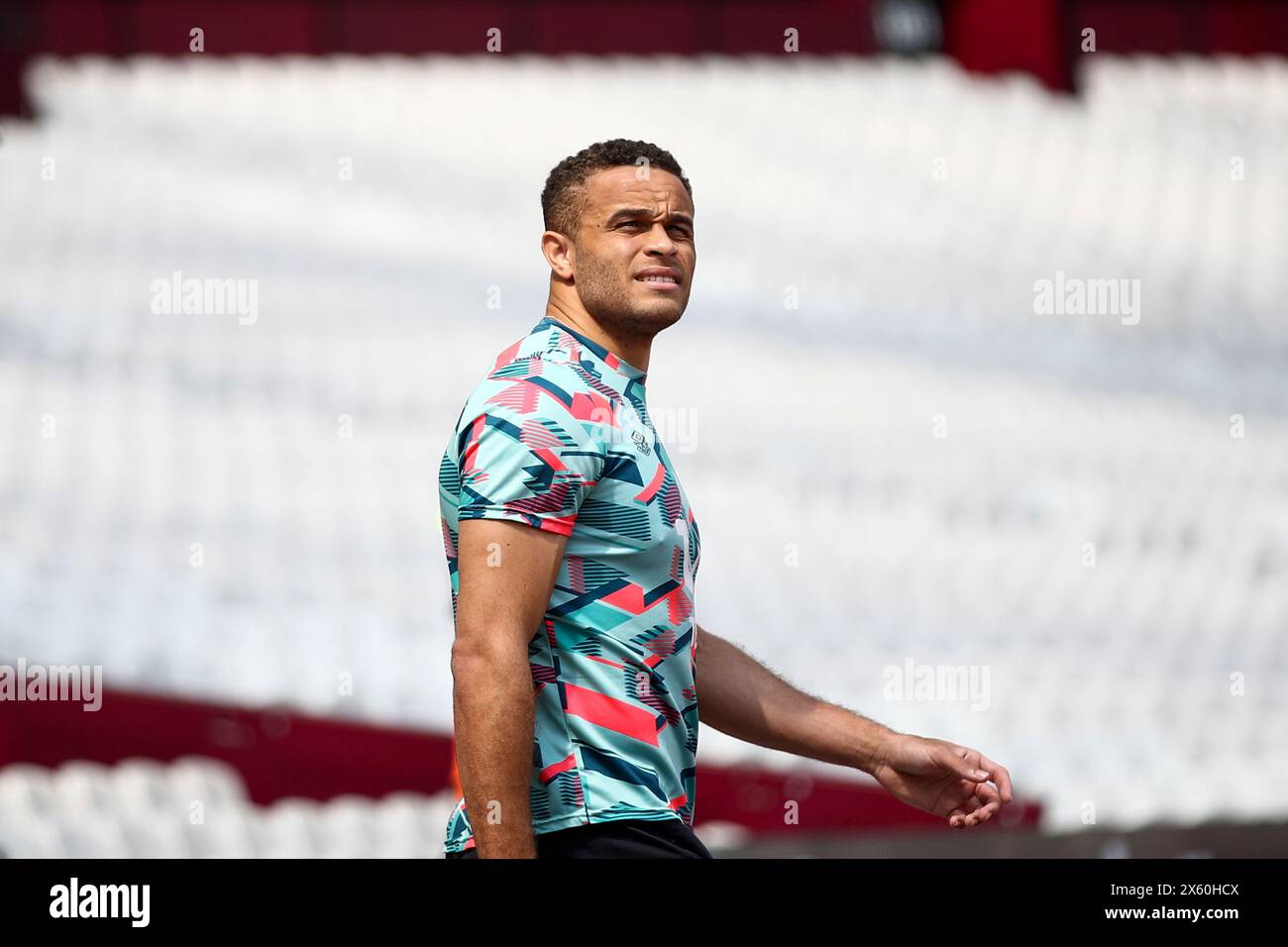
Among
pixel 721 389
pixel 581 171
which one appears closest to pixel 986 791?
pixel 581 171

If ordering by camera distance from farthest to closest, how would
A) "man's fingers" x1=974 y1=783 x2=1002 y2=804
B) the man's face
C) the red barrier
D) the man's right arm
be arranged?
the red barrier
"man's fingers" x1=974 y1=783 x2=1002 y2=804
the man's face
the man's right arm

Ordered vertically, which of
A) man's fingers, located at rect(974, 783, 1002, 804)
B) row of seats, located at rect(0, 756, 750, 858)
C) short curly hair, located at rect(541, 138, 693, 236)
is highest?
short curly hair, located at rect(541, 138, 693, 236)

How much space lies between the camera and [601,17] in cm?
1230

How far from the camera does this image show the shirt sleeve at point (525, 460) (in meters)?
1.40

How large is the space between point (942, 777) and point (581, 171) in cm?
66

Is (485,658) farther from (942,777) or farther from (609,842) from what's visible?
(942,777)

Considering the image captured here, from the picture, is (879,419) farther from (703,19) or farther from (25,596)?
(703,19)

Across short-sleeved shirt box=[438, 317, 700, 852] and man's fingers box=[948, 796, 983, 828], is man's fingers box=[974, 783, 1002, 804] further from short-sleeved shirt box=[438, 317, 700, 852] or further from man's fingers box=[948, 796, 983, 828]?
short-sleeved shirt box=[438, 317, 700, 852]

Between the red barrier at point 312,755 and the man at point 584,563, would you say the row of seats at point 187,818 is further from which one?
the man at point 584,563

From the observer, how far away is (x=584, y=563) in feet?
4.78

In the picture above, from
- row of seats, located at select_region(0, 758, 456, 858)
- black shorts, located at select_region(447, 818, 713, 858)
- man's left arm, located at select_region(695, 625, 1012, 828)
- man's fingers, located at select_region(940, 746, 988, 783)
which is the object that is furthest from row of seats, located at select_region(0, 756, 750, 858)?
black shorts, located at select_region(447, 818, 713, 858)

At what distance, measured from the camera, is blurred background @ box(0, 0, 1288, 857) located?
408 centimetres

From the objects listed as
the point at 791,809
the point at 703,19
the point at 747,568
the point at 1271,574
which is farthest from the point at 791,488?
the point at 703,19

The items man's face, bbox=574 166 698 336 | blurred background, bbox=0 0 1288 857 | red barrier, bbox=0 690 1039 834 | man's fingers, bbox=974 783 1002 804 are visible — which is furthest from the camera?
blurred background, bbox=0 0 1288 857
